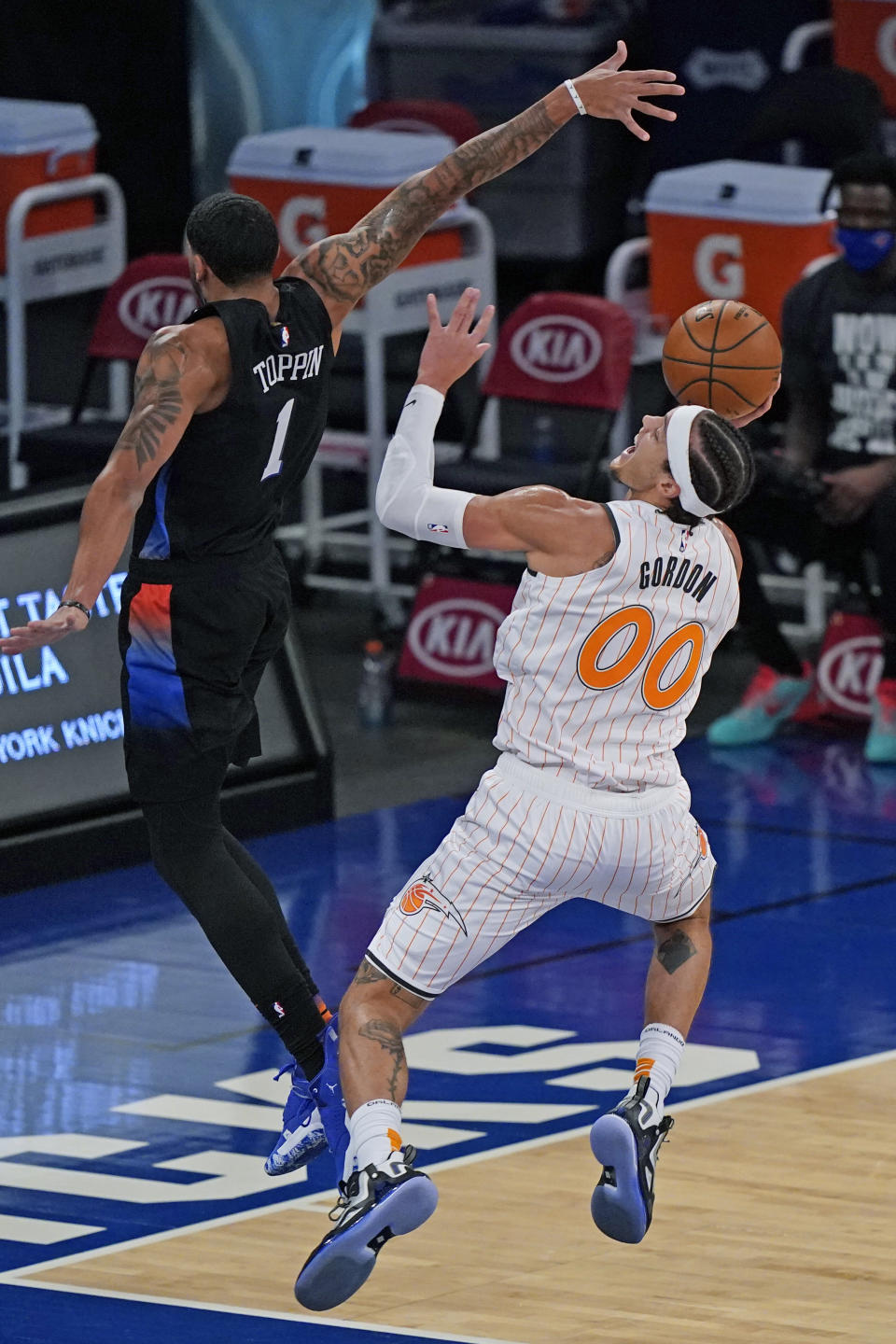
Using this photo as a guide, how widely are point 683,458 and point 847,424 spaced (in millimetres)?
5416

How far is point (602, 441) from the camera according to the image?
452 inches

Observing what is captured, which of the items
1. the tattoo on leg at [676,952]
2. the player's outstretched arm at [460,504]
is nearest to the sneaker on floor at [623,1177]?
the tattoo on leg at [676,952]

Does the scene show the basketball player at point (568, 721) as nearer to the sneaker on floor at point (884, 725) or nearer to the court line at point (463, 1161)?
the court line at point (463, 1161)

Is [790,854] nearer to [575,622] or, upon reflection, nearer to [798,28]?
[575,622]

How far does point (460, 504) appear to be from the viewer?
5.58m

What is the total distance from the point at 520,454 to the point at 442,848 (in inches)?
259

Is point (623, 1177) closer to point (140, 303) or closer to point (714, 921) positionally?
point (714, 921)

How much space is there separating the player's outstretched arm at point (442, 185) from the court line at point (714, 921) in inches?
105

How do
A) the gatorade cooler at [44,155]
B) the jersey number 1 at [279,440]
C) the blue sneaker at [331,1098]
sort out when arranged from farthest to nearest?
1. the gatorade cooler at [44,155]
2. the blue sneaker at [331,1098]
3. the jersey number 1 at [279,440]

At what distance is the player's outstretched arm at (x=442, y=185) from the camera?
624cm

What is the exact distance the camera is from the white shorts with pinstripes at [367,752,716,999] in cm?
560

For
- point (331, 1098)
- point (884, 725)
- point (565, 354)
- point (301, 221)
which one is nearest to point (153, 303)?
point (301, 221)

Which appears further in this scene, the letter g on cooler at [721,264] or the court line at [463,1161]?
the letter g on cooler at [721,264]

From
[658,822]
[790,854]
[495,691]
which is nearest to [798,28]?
[495,691]
